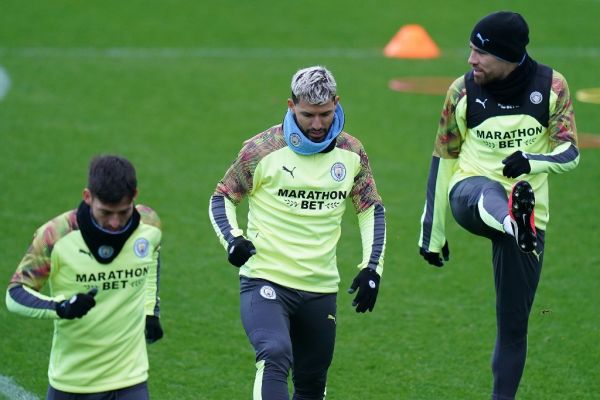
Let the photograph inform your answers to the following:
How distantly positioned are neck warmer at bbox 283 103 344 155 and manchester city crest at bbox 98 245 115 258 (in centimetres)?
127

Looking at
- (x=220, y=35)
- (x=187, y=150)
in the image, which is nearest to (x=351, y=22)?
(x=220, y=35)

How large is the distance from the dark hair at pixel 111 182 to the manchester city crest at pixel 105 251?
10.2 inches

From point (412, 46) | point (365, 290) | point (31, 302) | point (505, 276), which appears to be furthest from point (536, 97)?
point (412, 46)

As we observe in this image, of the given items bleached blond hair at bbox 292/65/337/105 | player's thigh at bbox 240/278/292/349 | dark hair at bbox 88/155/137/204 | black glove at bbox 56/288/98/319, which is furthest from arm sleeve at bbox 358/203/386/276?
black glove at bbox 56/288/98/319

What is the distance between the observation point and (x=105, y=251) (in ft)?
16.8

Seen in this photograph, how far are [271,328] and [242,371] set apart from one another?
78.4 inches

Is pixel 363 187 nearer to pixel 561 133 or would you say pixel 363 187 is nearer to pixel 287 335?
pixel 287 335

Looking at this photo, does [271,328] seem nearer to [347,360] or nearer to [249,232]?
[249,232]

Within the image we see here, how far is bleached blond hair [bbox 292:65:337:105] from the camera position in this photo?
5770 millimetres

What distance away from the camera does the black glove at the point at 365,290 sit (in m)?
5.89

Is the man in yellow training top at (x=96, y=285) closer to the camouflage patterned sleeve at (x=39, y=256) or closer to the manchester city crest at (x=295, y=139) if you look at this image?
the camouflage patterned sleeve at (x=39, y=256)

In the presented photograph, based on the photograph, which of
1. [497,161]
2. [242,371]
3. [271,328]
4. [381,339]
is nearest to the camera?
[271,328]

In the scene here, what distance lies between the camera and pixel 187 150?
13.6 meters

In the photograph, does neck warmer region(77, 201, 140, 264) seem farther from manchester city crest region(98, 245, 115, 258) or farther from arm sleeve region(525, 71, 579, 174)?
arm sleeve region(525, 71, 579, 174)
